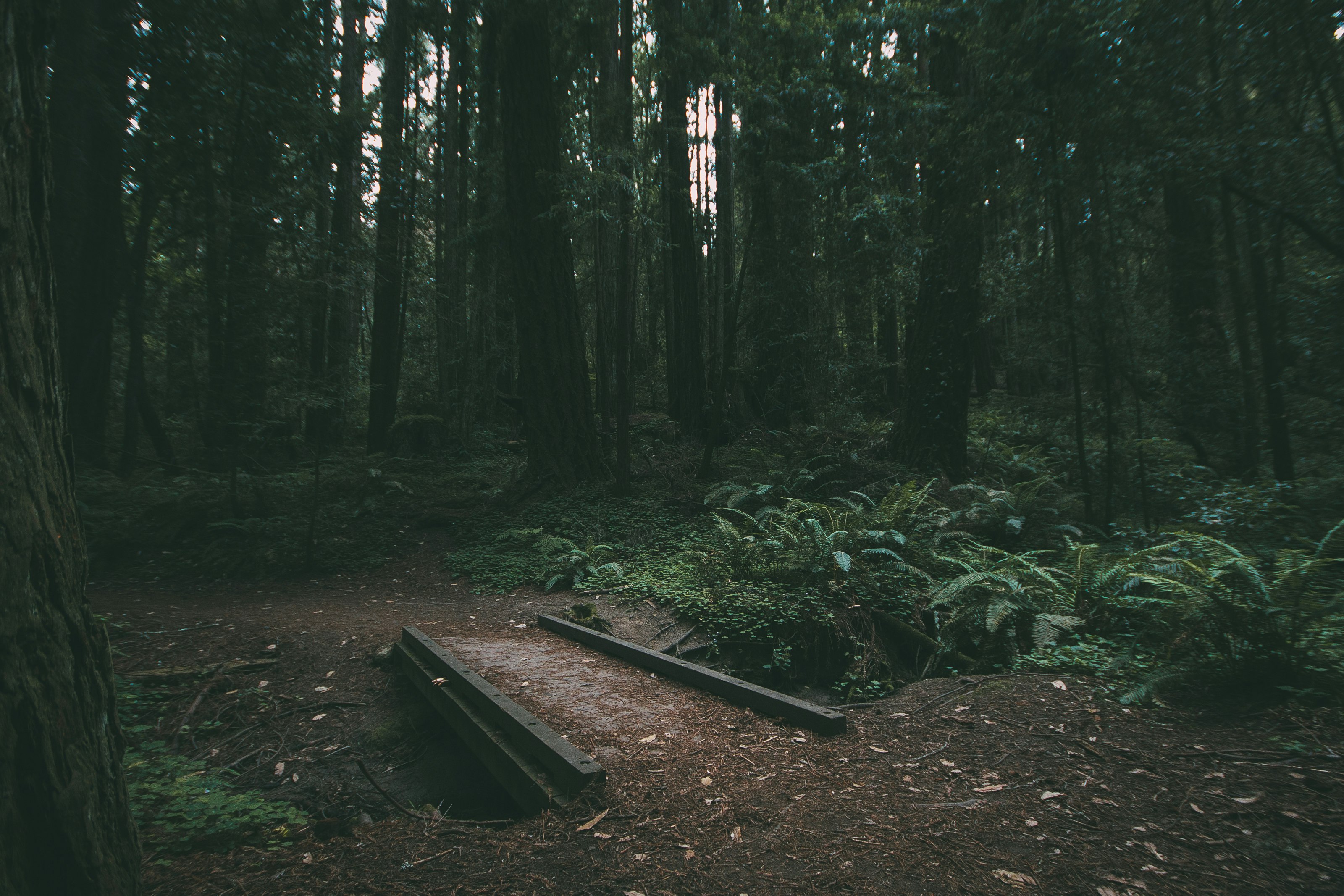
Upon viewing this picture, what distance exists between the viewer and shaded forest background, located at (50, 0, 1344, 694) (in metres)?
7.12

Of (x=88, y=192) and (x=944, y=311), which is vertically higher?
(x=88, y=192)

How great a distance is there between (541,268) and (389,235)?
17.2 ft

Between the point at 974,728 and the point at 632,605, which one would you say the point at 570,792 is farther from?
the point at 632,605

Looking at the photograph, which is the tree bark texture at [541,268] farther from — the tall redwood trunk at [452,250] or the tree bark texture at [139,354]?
the tall redwood trunk at [452,250]

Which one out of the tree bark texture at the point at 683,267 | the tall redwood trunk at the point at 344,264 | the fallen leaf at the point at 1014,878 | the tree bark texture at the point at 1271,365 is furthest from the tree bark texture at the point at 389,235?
the tree bark texture at the point at 1271,365

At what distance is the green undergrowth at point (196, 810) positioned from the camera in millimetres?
3256

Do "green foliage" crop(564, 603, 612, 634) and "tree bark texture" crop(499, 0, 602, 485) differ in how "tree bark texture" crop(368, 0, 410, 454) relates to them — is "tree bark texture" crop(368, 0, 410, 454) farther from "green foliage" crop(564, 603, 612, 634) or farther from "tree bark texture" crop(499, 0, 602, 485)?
"green foliage" crop(564, 603, 612, 634)

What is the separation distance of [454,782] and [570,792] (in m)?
1.97

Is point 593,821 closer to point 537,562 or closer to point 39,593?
point 39,593

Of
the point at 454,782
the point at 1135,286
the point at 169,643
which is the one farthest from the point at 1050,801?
the point at 1135,286

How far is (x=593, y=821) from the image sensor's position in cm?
313

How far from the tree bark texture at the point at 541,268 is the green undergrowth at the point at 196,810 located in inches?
314

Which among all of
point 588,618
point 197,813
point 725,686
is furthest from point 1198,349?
point 197,813

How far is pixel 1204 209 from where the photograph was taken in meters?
10.8
